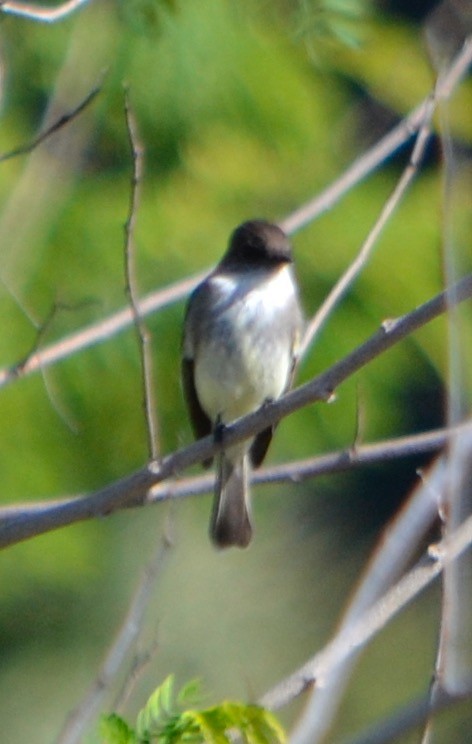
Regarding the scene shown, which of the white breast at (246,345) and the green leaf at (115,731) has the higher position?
the white breast at (246,345)

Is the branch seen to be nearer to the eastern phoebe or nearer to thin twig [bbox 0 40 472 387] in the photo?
thin twig [bbox 0 40 472 387]

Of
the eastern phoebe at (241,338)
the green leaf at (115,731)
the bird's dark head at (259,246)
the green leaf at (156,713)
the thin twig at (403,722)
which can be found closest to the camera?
the thin twig at (403,722)

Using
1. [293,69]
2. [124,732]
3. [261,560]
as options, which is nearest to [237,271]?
[293,69]

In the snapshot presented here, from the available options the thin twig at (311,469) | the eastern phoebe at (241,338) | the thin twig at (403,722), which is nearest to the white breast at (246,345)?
the eastern phoebe at (241,338)

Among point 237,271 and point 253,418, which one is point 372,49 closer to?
point 237,271

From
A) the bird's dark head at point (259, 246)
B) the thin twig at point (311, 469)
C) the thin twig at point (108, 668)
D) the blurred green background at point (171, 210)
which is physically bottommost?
the thin twig at point (108, 668)

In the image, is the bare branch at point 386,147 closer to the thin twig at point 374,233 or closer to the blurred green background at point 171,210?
the thin twig at point 374,233

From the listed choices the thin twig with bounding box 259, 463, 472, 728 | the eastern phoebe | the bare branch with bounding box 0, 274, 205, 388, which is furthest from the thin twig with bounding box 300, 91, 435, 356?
the eastern phoebe
